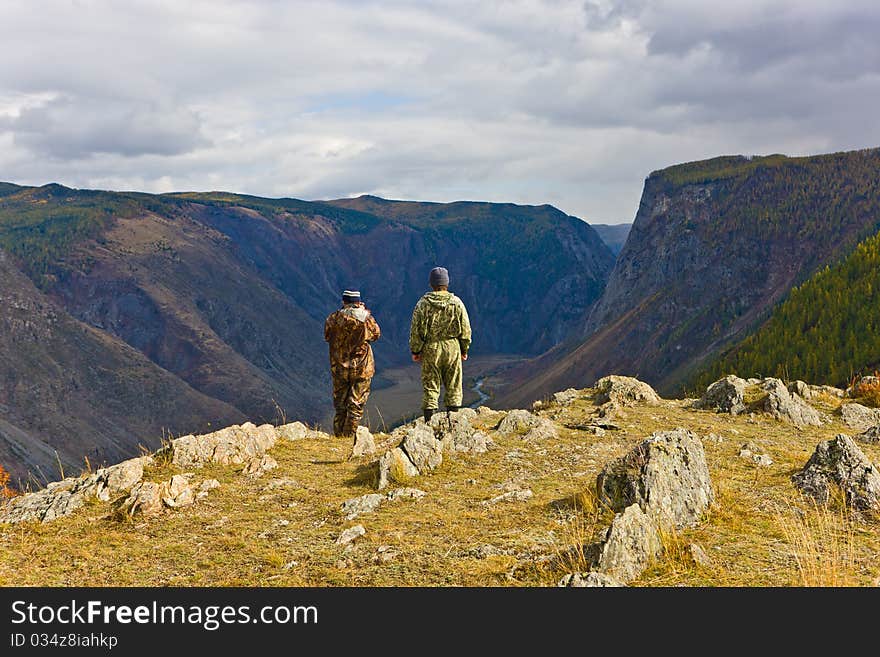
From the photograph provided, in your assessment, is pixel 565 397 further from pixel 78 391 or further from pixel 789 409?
pixel 78 391

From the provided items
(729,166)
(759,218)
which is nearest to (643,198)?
(729,166)

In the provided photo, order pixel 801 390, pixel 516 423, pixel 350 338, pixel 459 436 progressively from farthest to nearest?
pixel 801 390 → pixel 350 338 → pixel 516 423 → pixel 459 436

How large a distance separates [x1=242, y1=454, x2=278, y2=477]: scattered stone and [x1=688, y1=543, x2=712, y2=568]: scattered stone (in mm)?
6512

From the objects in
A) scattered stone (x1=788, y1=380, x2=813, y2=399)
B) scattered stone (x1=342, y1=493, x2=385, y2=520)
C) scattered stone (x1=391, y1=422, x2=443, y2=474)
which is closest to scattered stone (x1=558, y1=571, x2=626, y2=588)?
scattered stone (x1=342, y1=493, x2=385, y2=520)

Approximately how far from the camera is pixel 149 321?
11825 cm

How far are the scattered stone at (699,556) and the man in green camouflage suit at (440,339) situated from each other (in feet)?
22.6

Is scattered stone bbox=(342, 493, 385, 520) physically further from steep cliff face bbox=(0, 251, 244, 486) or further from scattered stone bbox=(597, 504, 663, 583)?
steep cliff face bbox=(0, 251, 244, 486)

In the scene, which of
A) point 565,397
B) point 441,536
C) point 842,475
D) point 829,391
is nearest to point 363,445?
point 441,536

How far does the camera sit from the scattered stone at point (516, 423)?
39.7 ft

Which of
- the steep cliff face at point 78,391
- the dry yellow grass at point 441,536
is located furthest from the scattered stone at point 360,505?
the steep cliff face at point 78,391

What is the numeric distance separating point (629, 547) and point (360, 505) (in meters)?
3.66

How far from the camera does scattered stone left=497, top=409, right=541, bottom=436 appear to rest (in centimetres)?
1209

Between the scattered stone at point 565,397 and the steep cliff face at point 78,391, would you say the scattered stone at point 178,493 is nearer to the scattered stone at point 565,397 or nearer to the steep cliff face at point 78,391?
the scattered stone at point 565,397

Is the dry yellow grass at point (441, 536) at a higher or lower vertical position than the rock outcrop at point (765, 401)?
lower
